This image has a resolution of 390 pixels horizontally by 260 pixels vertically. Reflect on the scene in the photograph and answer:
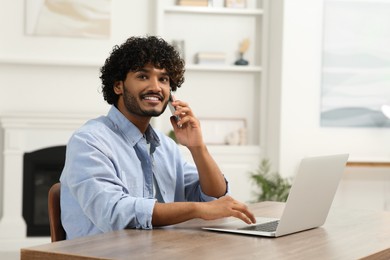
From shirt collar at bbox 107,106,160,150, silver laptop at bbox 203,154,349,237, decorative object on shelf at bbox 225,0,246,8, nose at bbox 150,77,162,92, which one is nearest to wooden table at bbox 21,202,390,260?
silver laptop at bbox 203,154,349,237

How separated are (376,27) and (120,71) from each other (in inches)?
174

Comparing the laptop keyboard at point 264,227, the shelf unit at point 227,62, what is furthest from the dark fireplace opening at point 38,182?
the laptop keyboard at point 264,227

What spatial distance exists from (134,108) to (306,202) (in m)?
0.64

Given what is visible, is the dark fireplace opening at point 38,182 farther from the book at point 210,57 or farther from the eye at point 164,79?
the eye at point 164,79

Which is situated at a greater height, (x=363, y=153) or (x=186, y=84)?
(x=186, y=84)

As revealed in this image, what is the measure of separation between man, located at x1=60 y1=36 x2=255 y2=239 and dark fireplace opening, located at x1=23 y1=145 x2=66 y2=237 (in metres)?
3.68

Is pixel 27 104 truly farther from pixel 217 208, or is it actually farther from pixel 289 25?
pixel 217 208

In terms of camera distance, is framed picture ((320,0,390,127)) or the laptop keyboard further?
framed picture ((320,0,390,127))

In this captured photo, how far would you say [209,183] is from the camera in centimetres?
287

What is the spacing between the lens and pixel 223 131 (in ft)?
22.4

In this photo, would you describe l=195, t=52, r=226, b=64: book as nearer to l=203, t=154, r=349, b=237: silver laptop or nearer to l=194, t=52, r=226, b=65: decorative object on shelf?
l=194, t=52, r=226, b=65: decorative object on shelf

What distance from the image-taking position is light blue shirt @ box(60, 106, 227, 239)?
2.41 m

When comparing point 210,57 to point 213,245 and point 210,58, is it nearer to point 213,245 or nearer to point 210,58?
point 210,58

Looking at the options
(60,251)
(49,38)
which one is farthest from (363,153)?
(60,251)
